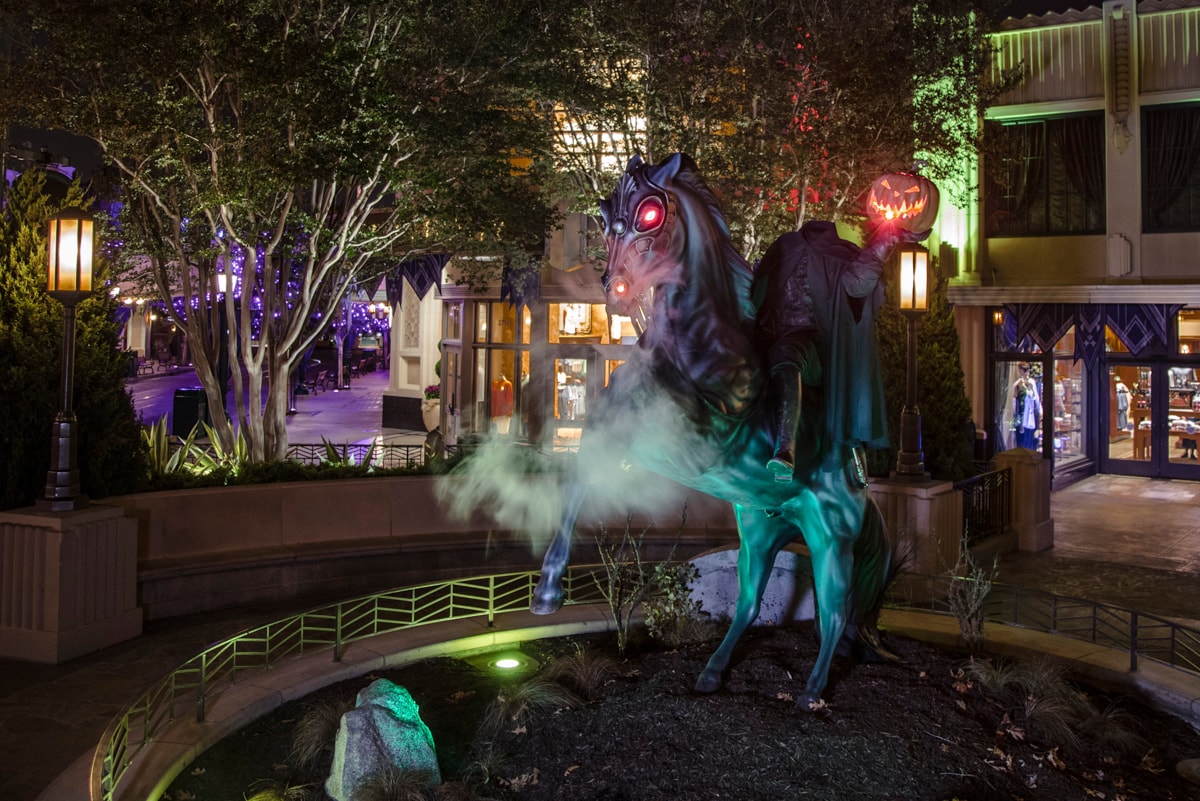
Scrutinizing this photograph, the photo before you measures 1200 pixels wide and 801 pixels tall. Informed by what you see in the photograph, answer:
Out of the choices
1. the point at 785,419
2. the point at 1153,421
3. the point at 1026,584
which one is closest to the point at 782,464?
the point at 785,419

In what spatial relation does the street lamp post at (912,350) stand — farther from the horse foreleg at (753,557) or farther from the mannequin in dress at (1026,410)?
the mannequin in dress at (1026,410)

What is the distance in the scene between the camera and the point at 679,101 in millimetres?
15617

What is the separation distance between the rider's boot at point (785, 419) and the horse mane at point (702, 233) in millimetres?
450

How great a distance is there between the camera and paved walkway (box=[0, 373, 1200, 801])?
7.21m

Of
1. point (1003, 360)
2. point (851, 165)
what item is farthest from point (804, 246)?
point (1003, 360)

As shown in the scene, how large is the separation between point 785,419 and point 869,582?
175cm

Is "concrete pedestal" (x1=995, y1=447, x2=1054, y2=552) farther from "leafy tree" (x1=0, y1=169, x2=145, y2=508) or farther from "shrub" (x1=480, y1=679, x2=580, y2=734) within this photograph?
"leafy tree" (x1=0, y1=169, x2=145, y2=508)

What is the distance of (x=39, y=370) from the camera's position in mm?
10141

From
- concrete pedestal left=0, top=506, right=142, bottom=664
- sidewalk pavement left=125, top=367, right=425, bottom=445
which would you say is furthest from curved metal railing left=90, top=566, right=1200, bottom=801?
sidewalk pavement left=125, top=367, right=425, bottom=445

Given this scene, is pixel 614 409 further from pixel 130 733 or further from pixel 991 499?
pixel 991 499

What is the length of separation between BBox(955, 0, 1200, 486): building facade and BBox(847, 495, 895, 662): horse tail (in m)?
17.7

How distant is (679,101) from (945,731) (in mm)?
11888

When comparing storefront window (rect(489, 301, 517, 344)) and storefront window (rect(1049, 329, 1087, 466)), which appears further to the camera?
storefront window (rect(489, 301, 517, 344))

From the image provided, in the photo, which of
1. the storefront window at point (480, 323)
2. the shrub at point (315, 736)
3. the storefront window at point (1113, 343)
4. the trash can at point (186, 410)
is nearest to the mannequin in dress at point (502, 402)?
the storefront window at point (480, 323)
